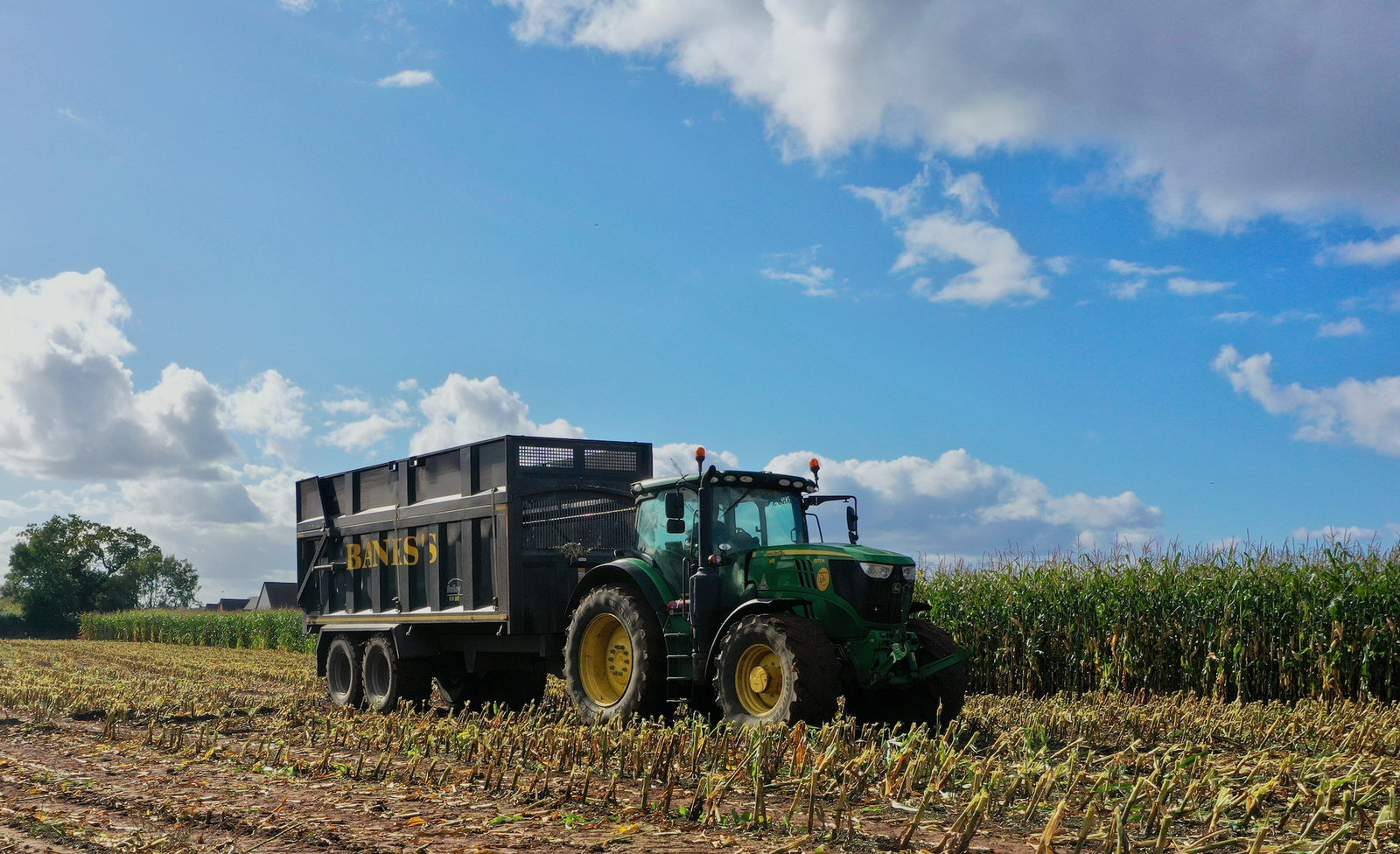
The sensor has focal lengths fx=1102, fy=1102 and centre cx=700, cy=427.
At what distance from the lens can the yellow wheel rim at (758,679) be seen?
8.98 m

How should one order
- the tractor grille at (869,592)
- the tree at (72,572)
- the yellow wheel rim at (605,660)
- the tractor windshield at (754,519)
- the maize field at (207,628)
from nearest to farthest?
the tractor grille at (869,592) → the tractor windshield at (754,519) → the yellow wheel rim at (605,660) → the maize field at (207,628) → the tree at (72,572)

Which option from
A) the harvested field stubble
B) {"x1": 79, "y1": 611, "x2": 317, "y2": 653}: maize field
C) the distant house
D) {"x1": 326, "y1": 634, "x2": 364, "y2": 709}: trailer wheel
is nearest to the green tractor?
the harvested field stubble

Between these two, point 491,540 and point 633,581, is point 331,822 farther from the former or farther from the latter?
point 491,540

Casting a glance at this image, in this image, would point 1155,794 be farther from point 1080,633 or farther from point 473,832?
point 1080,633

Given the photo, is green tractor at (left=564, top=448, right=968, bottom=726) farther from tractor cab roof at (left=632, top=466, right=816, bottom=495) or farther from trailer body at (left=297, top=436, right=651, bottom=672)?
trailer body at (left=297, top=436, right=651, bottom=672)

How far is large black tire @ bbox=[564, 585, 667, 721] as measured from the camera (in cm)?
1005

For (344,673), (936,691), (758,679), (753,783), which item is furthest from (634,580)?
(344,673)

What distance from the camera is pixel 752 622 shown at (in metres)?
9.05

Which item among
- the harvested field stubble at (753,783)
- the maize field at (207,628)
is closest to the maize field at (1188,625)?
the harvested field stubble at (753,783)

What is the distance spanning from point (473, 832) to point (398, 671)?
24.9ft

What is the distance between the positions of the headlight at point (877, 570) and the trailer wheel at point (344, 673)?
24.6 feet

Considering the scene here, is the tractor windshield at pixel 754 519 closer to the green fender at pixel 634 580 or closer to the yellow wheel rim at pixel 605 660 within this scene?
the green fender at pixel 634 580

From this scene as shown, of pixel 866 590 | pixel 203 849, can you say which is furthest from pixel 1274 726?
pixel 203 849

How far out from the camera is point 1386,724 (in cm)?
1069
